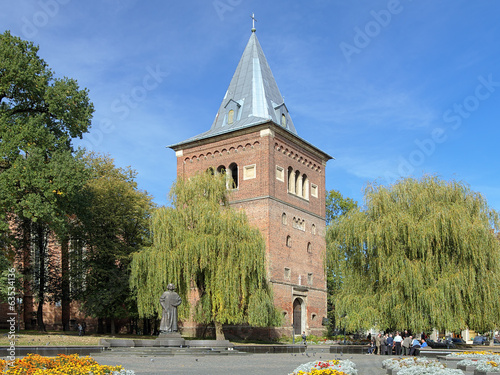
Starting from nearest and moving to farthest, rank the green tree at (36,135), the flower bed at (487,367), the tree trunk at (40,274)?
the flower bed at (487,367)
the green tree at (36,135)
the tree trunk at (40,274)

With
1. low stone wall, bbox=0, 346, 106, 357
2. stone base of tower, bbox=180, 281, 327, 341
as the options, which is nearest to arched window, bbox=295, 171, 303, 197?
stone base of tower, bbox=180, 281, 327, 341

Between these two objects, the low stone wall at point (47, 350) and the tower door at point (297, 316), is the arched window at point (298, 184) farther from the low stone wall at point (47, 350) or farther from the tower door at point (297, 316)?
the low stone wall at point (47, 350)

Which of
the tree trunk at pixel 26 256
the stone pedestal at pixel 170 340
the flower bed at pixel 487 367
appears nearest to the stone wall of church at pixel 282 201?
the tree trunk at pixel 26 256

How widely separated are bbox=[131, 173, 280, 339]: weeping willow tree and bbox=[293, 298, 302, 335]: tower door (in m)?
9.54

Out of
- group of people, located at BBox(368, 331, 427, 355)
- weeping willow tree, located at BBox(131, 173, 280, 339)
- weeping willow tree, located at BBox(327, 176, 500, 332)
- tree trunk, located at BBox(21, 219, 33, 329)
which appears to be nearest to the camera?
weeping willow tree, located at BBox(327, 176, 500, 332)

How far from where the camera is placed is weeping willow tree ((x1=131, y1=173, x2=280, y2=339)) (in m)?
29.7

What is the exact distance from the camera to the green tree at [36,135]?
26016 mm

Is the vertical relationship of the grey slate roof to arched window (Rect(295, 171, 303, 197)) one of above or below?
above

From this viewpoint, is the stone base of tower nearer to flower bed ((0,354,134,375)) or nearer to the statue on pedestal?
the statue on pedestal

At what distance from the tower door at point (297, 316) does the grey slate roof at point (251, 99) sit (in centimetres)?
1278

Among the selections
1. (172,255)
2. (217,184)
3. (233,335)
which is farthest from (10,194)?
(233,335)

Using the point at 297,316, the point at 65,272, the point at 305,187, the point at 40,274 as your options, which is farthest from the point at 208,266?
the point at 305,187

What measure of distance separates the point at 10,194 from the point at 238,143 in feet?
61.2

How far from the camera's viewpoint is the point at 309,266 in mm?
42406
